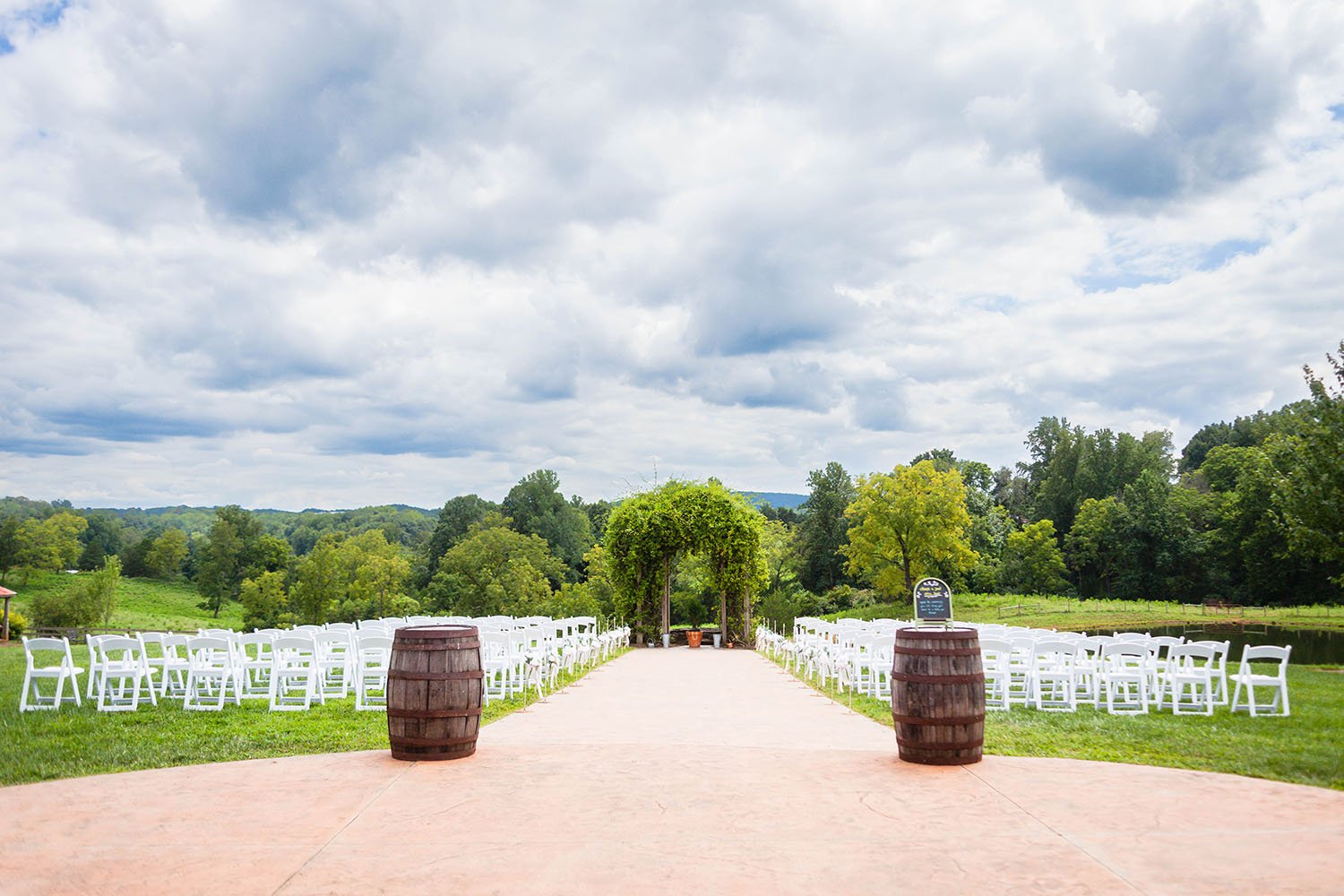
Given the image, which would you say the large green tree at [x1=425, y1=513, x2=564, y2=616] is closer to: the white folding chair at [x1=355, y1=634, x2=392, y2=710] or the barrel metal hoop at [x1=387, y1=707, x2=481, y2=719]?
the white folding chair at [x1=355, y1=634, x2=392, y2=710]

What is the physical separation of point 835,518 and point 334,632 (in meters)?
47.4

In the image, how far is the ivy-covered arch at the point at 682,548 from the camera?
23.6 metres

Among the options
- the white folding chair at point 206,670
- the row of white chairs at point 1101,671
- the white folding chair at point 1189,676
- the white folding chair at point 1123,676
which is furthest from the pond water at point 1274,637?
the white folding chair at point 206,670

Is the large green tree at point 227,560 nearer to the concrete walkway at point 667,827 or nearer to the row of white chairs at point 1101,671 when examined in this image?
the row of white chairs at point 1101,671

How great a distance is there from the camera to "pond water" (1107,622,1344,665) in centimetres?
2556

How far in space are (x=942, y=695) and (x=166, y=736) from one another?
Answer: 632cm

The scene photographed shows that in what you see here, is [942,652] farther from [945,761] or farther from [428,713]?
[428,713]

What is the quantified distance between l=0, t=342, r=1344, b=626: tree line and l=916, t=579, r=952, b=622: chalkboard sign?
578 inches

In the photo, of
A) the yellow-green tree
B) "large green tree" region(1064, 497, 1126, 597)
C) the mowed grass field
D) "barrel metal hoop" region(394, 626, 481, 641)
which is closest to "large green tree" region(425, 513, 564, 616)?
the yellow-green tree

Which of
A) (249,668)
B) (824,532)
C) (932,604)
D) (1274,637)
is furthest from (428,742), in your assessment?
(824,532)

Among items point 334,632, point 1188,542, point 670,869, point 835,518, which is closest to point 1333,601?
point 1188,542

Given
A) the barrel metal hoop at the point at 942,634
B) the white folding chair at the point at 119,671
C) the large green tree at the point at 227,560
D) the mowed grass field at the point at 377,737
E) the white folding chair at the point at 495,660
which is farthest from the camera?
the large green tree at the point at 227,560

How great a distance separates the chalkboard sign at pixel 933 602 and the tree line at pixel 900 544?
14675 mm

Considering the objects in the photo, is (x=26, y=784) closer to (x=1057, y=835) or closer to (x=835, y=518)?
(x=1057, y=835)
